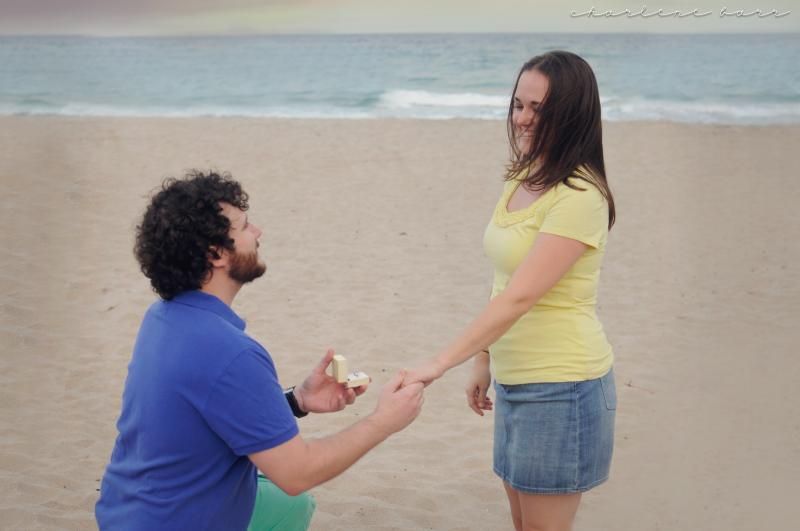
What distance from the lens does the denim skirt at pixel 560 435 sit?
100 inches

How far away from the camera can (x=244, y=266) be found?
235 centimetres

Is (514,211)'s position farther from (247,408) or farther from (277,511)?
(277,511)

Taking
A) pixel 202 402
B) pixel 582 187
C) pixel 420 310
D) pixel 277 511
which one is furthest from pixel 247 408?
pixel 420 310

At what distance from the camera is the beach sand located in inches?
179

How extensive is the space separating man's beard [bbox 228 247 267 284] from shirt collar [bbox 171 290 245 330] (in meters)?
0.08

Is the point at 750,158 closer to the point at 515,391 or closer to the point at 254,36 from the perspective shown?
the point at 515,391

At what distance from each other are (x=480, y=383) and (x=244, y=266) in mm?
1066

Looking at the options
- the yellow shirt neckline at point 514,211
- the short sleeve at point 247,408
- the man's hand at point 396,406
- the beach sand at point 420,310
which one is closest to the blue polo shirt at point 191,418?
the short sleeve at point 247,408

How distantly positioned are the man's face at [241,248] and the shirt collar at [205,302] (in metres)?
0.09

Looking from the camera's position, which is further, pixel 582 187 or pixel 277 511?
pixel 277 511

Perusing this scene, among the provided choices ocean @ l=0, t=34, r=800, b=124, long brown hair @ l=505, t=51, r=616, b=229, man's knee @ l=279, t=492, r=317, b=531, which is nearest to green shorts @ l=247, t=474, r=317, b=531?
man's knee @ l=279, t=492, r=317, b=531

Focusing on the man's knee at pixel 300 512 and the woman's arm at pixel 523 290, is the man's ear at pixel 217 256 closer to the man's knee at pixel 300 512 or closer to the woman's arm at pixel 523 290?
the woman's arm at pixel 523 290

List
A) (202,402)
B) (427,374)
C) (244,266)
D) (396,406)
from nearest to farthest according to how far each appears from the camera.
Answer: (202,402)
(244,266)
(396,406)
(427,374)

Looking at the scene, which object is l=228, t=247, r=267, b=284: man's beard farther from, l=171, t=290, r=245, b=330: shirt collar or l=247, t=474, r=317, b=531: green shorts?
l=247, t=474, r=317, b=531: green shorts
